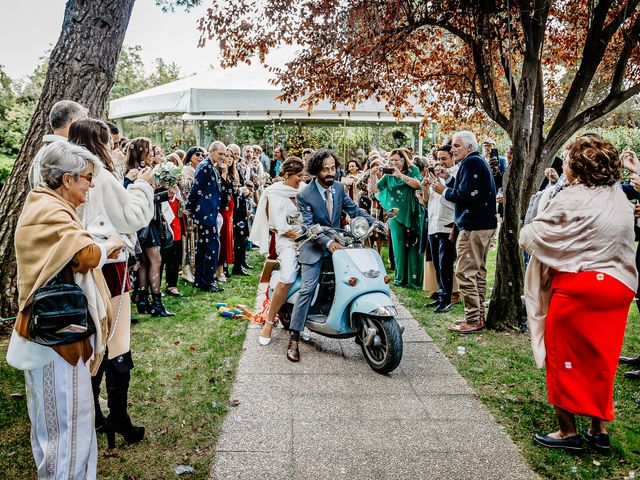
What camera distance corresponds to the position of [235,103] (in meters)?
13.2

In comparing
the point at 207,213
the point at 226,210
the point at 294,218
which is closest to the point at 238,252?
the point at 226,210

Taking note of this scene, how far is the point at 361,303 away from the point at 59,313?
2.83 metres

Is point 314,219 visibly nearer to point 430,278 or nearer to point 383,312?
point 383,312

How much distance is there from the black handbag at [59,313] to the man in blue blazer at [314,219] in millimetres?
2839

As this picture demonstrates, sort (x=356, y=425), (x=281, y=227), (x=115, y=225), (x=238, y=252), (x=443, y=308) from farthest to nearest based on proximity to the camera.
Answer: (x=238, y=252)
(x=443, y=308)
(x=281, y=227)
(x=356, y=425)
(x=115, y=225)

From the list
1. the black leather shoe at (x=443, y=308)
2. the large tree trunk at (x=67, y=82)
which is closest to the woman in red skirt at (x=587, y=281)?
the black leather shoe at (x=443, y=308)

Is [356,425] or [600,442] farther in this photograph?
[356,425]

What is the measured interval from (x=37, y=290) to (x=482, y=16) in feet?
18.3

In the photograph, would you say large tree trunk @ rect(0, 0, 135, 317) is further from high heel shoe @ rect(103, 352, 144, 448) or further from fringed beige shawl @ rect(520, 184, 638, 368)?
fringed beige shawl @ rect(520, 184, 638, 368)

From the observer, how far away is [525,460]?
3.51 metres

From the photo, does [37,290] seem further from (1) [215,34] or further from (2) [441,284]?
(2) [441,284]

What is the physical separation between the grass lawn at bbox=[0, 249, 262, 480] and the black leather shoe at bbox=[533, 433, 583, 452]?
85.4 inches

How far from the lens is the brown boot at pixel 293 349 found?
5324mm

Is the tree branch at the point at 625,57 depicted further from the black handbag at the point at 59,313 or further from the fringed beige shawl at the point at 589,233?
the black handbag at the point at 59,313
